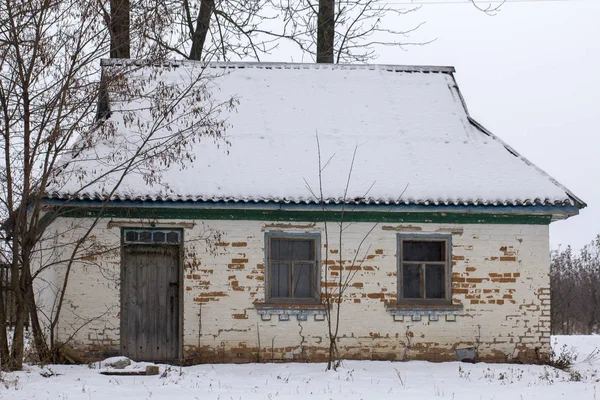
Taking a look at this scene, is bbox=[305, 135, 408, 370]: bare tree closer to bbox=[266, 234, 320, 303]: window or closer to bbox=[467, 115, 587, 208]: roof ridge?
bbox=[266, 234, 320, 303]: window

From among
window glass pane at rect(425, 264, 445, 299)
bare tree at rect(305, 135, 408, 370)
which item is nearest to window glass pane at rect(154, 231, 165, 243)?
bare tree at rect(305, 135, 408, 370)

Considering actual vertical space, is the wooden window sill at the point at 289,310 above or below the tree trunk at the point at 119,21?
below

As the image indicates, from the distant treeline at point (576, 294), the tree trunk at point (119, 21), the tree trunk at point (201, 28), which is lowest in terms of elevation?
the distant treeline at point (576, 294)

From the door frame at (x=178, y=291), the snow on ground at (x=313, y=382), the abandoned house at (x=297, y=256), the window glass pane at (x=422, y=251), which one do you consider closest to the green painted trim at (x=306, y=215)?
the abandoned house at (x=297, y=256)

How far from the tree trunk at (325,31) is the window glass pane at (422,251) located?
27.1ft

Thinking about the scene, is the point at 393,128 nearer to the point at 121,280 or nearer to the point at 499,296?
the point at 499,296

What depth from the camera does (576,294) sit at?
40.1 m

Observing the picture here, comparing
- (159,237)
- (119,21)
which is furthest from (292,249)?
(119,21)

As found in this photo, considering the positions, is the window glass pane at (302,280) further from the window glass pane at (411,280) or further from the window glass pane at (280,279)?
the window glass pane at (411,280)

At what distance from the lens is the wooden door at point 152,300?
13.4 meters

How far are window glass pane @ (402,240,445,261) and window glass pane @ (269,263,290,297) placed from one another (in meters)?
1.93

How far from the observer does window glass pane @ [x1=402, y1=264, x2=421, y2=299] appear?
45.7 ft

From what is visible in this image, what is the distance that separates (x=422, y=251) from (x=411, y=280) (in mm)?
507

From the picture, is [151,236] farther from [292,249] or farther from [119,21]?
[119,21]
